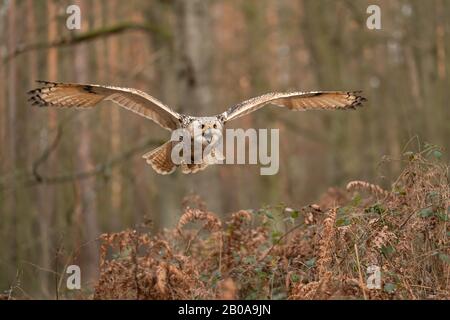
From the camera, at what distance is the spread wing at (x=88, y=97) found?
568 cm

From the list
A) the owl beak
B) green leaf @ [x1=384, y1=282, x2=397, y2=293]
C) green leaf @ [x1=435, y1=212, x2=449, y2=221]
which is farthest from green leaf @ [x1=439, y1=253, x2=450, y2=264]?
the owl beak

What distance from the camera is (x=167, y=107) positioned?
19.6ft

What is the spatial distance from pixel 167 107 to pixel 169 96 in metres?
6.84

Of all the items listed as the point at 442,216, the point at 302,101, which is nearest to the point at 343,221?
A: the point at 442,216

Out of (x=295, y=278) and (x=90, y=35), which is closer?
(x=295, y=278)

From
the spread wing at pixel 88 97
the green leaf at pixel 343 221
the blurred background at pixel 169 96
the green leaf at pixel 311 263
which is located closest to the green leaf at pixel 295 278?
the green leaf at pixel 311 263

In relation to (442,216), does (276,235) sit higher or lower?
lower

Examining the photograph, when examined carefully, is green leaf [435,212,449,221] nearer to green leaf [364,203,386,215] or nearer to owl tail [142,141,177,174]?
green leaf [364,203,386,215]

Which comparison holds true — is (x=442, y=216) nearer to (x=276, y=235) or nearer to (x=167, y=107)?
(x=276, y=235)

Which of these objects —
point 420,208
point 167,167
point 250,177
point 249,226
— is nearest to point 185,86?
point 167,167

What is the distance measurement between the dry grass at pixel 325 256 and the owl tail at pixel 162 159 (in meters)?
1.13
